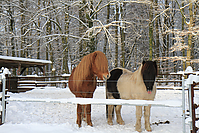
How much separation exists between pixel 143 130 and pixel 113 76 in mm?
1517

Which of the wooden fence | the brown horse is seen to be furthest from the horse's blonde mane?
the wooden fence

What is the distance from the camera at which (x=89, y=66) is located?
4.03 m

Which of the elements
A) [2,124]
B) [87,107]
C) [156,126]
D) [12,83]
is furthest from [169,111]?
[12,83]

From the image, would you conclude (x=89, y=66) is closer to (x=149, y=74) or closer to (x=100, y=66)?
(x=100, y=66)

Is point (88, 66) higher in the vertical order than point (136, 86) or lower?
higher

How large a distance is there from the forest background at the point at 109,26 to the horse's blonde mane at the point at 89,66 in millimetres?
5486

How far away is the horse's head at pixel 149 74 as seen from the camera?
3.67m

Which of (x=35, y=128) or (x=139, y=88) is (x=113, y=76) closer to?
(x=139, y=88)

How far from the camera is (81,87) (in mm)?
4035

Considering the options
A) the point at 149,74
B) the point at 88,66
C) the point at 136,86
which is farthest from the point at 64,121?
the point at 149,74

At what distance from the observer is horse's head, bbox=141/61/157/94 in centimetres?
367

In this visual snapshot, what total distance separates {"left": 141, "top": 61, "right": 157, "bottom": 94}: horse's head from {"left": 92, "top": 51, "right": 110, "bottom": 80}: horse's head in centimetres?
82

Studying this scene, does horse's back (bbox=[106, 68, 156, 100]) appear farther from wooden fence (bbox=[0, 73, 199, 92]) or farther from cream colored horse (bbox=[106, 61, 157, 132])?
wooden fence (bbox=[0, 73, 199, 92])

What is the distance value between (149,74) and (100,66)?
1098 millimetres
